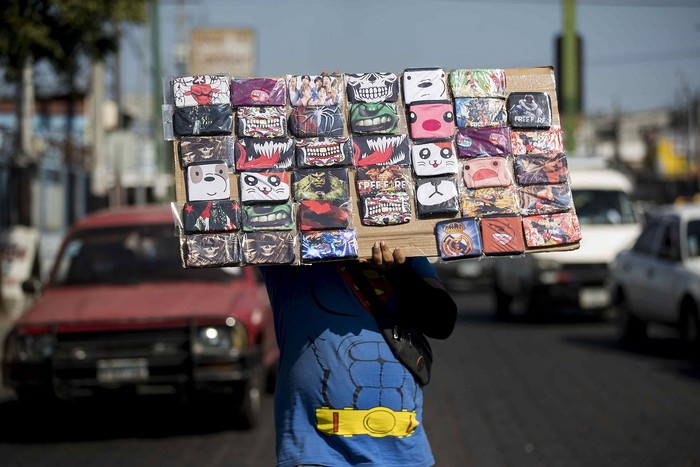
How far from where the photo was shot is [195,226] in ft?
12.8

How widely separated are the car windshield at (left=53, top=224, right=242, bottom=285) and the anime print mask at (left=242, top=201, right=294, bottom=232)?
562 centimetres

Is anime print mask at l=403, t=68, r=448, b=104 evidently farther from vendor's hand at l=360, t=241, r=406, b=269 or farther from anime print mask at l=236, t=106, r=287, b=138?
vendor's hand at l=360, t=241, r=406, b=269

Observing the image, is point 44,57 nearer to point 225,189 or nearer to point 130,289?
point 130,289

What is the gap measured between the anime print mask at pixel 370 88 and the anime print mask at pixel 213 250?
640mm

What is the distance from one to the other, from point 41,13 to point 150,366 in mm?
6506

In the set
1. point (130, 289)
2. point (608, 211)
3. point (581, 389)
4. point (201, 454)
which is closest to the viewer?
point (201, 454)

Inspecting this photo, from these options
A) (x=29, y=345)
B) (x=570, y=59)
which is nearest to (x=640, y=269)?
(x=29, y=345)

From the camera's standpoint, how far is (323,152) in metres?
3.98

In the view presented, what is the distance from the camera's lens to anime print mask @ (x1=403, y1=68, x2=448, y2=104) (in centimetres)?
401

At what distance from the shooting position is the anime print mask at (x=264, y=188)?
12.9 ft

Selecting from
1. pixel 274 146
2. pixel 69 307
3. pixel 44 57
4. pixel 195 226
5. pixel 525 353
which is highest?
pixel 44 57

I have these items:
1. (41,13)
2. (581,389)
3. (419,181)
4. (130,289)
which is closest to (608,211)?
(581,389)

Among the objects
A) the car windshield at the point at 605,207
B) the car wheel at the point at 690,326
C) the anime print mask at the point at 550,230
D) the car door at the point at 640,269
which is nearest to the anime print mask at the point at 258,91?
the anime print mask at the point at 550,230

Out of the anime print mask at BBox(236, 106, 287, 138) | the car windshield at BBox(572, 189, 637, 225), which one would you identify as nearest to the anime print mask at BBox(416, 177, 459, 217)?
the anime print mask at BBox(236, 106, 287, 138)
